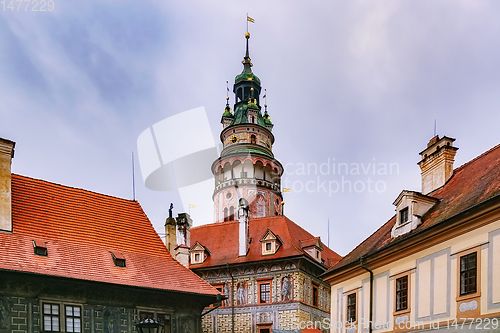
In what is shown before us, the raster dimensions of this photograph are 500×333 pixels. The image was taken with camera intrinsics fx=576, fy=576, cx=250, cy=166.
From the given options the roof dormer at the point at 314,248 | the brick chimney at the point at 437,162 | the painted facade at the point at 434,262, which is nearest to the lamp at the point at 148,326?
the painted facade at the point at 434,262

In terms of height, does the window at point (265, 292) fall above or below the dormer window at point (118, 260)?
below

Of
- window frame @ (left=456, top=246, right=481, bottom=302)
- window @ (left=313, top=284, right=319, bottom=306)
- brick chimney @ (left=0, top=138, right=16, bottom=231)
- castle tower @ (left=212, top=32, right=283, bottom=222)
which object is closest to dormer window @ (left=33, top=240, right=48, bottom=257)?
brick chimney @ (left=0, top=138, right=16, bottom=231)

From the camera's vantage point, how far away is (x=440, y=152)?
19.5 meters

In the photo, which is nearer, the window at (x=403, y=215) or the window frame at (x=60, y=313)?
the window at (x=403, y=215)

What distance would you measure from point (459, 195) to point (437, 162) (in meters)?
3.59

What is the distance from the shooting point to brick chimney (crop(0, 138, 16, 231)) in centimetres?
1891

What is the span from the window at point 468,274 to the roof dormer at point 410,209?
2.57 m

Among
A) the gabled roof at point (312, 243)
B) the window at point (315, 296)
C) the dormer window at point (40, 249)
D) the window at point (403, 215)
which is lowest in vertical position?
the window at point (315, 296)

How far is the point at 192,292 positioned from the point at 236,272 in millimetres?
12128

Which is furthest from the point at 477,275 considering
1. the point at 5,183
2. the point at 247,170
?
the point at 247,170

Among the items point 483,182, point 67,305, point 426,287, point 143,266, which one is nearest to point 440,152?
point 483,182

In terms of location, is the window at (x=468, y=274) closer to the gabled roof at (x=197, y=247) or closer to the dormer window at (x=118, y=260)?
the dormer window at (x=118, y=260)

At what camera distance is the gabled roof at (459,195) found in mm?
14594

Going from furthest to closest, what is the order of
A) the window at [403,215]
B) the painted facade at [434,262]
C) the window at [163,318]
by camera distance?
the window at [163,318] → the window at [403,215] → the painted facade at [434,262]
